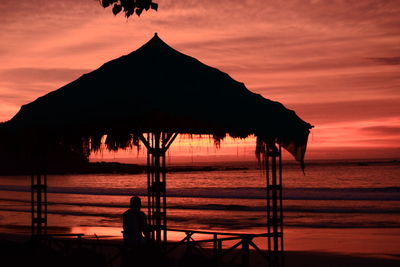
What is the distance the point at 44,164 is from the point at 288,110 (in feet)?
12.3

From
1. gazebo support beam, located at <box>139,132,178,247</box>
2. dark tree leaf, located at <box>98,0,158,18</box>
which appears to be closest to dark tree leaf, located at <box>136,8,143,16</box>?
dark tree leaf, located at <box>98,0,158,18</box>

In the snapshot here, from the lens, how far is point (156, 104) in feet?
23.2

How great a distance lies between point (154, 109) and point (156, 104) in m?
0.09

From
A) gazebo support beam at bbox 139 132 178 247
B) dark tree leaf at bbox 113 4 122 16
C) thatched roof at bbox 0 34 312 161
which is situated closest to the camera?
dark tree leaf at bbox 113 4 122 16

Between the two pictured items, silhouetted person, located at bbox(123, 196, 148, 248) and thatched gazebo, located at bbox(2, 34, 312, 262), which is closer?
thatched gazebo, located at bbox(2, 34, 312, 262)

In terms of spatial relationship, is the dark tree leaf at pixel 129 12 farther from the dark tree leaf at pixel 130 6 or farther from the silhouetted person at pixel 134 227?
the silhouetted person at pixel 134 227

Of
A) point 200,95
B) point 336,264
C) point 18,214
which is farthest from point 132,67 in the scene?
point 18,214

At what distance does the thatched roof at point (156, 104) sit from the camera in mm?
7293

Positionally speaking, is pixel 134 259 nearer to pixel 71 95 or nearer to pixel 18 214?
pixel 71 95

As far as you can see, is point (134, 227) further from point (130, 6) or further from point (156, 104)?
point (130, 6)

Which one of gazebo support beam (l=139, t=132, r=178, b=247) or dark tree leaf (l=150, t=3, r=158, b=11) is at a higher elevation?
dark tree leaf (l=150, t=3, r=158, b=11)

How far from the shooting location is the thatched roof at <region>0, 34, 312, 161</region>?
7.29 meters

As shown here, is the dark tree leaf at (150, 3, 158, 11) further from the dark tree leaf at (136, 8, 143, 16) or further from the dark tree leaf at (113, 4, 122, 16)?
the dark tree leaf at (113, 4, 122, 16)

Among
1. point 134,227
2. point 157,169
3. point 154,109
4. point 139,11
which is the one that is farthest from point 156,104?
point 134,227
